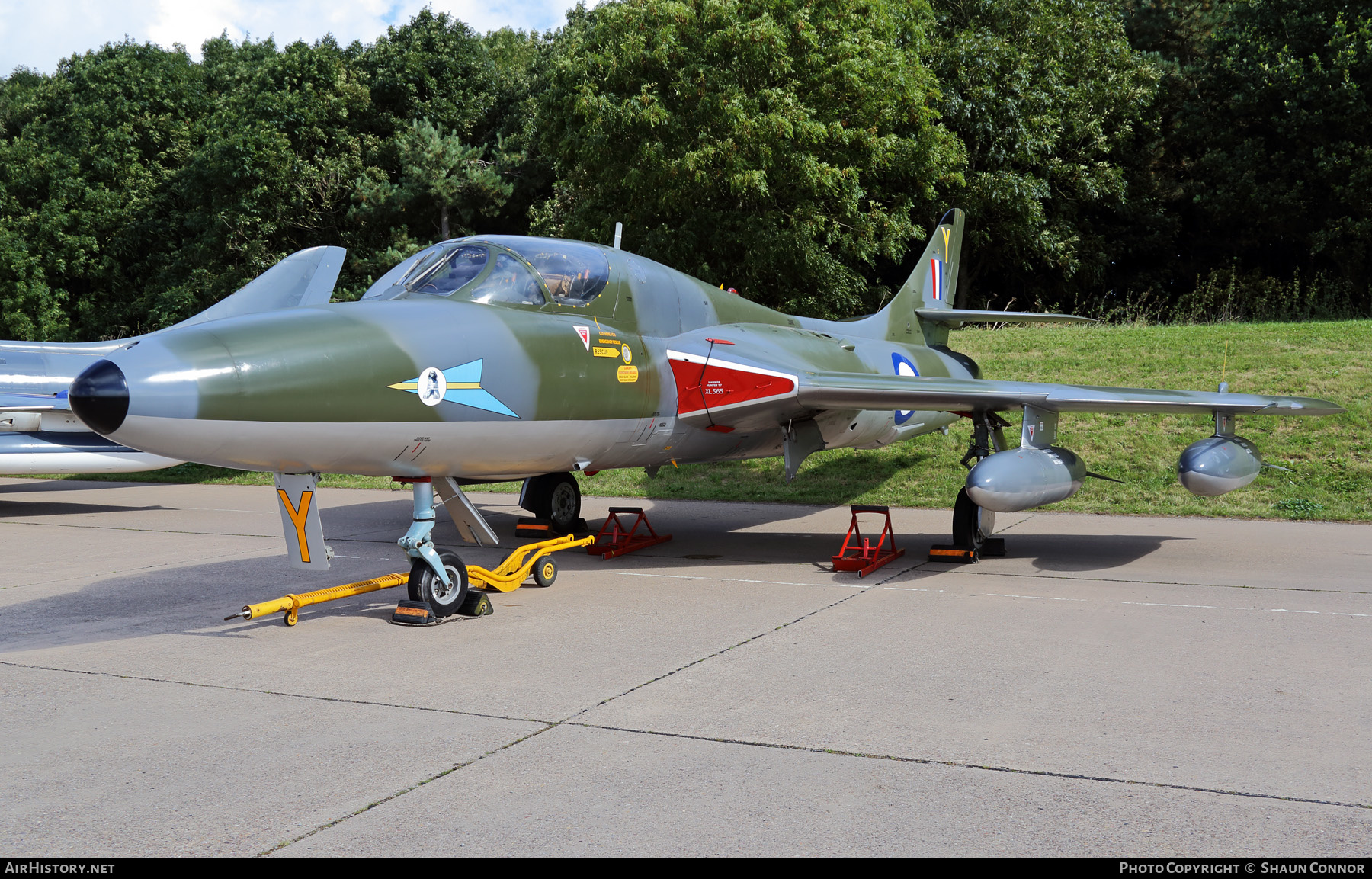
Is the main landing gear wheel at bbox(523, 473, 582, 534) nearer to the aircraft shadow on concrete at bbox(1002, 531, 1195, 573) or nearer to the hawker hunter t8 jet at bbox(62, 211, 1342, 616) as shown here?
the hawker hunter t8 jet at bbox(62, 211, 1342, 616)

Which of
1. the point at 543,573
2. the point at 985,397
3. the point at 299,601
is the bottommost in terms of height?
the point at 543,573

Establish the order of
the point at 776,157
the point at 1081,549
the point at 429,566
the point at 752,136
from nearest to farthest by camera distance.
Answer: the point at 429,566
the point at 1081,549
the point at 752,136
the point at 776,157

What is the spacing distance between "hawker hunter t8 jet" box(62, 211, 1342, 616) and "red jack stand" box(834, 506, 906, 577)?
0.68m

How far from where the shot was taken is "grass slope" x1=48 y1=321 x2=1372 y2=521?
43.1ft

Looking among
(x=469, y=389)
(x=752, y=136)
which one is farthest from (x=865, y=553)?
(x=752, y=136)

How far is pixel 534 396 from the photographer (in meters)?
7.08

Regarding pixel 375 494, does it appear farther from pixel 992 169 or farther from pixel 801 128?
pixel 992 169

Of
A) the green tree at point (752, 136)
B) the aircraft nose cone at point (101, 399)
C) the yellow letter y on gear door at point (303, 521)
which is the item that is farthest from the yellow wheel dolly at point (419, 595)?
the green tree at point (752, 136)

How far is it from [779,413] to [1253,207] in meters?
26.0

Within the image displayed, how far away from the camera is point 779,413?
951 cm

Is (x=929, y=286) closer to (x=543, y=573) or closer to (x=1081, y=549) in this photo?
(x=1081, y=549)

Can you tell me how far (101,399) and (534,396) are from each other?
2.79m

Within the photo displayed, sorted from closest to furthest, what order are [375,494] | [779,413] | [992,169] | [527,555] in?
[527,555] < [779,413] < [375,494] < [992,169]
